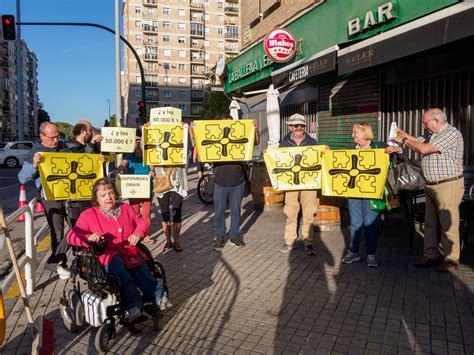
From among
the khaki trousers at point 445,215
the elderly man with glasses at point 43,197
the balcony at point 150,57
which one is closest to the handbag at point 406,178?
the khaki trousers at point 445,215

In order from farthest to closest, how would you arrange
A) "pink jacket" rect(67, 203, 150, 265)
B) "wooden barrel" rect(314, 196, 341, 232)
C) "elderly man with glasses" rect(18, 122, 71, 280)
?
"wooden barrel" rect(314, 196, 341, 232)
"elderly man with glasses" rect(18, 122, 71, 280)
"pink jacket" rect(67, 203, 150, 265)

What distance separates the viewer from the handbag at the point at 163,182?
238 inches

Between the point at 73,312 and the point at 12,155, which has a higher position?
the point at 12,155

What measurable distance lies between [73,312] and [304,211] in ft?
11.2

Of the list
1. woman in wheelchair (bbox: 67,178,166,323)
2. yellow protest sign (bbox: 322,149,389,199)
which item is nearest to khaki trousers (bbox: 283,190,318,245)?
yellow protest sign (bbox: 322,149,389,199)

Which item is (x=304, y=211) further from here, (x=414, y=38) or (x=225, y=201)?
(x=414, y=38)

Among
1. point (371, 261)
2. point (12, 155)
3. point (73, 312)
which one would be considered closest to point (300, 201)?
point (371, 261)

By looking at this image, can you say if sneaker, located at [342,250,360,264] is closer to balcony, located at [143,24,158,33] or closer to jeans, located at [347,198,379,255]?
jeans, located at [347,198,379,255]

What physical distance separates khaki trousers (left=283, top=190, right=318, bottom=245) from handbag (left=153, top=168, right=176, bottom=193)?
1681mm

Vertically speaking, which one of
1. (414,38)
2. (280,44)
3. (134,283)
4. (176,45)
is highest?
(176,45)

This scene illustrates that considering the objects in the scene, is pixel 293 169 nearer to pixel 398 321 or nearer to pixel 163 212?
pixel 163 212

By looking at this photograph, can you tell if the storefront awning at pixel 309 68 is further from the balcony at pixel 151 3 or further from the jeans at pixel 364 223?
the balcony at pixel 151 3

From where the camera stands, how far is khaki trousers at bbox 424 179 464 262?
4938mm

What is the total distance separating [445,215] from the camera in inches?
196
